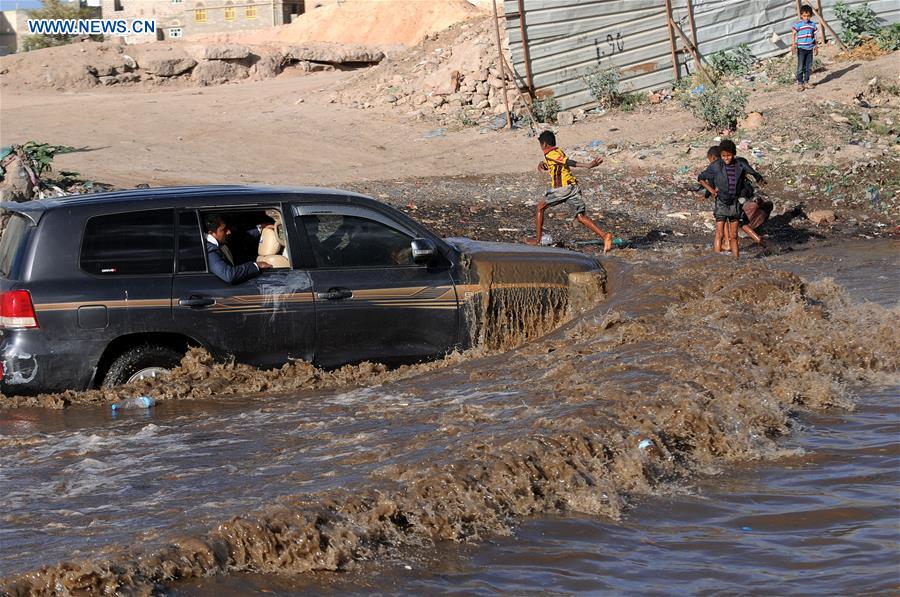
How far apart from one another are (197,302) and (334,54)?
2844cm

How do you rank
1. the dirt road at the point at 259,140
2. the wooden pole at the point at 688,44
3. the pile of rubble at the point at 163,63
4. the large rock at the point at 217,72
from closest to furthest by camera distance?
1. the dirt road at the point at 259,140
2. the wooden pole at the point at 688,44
3. the pile of rubble at the point at 163,63
4. the large rock at the point at 217,72

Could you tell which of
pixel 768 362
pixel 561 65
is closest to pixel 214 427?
pixel 768 362

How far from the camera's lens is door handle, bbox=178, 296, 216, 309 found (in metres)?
7.11

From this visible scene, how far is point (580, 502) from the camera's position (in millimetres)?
5281

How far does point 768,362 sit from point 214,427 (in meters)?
3.62

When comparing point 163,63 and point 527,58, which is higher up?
point 163,63

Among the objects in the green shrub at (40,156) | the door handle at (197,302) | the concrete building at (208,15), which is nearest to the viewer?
the door handle at (197,302)

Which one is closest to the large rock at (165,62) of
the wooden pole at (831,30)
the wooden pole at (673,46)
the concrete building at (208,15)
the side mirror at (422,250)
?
the concrete building at (208,15)

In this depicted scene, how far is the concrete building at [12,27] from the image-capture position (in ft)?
180

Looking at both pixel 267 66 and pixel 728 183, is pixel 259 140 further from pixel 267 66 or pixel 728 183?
pixel 728 183

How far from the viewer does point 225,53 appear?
109 feet

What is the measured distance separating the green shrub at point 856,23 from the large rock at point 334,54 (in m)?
15.2

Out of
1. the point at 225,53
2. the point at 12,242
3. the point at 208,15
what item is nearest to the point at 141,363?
the point at 12,242

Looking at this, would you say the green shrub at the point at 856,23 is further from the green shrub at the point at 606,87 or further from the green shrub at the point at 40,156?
the green shrub at the point at 40,156
